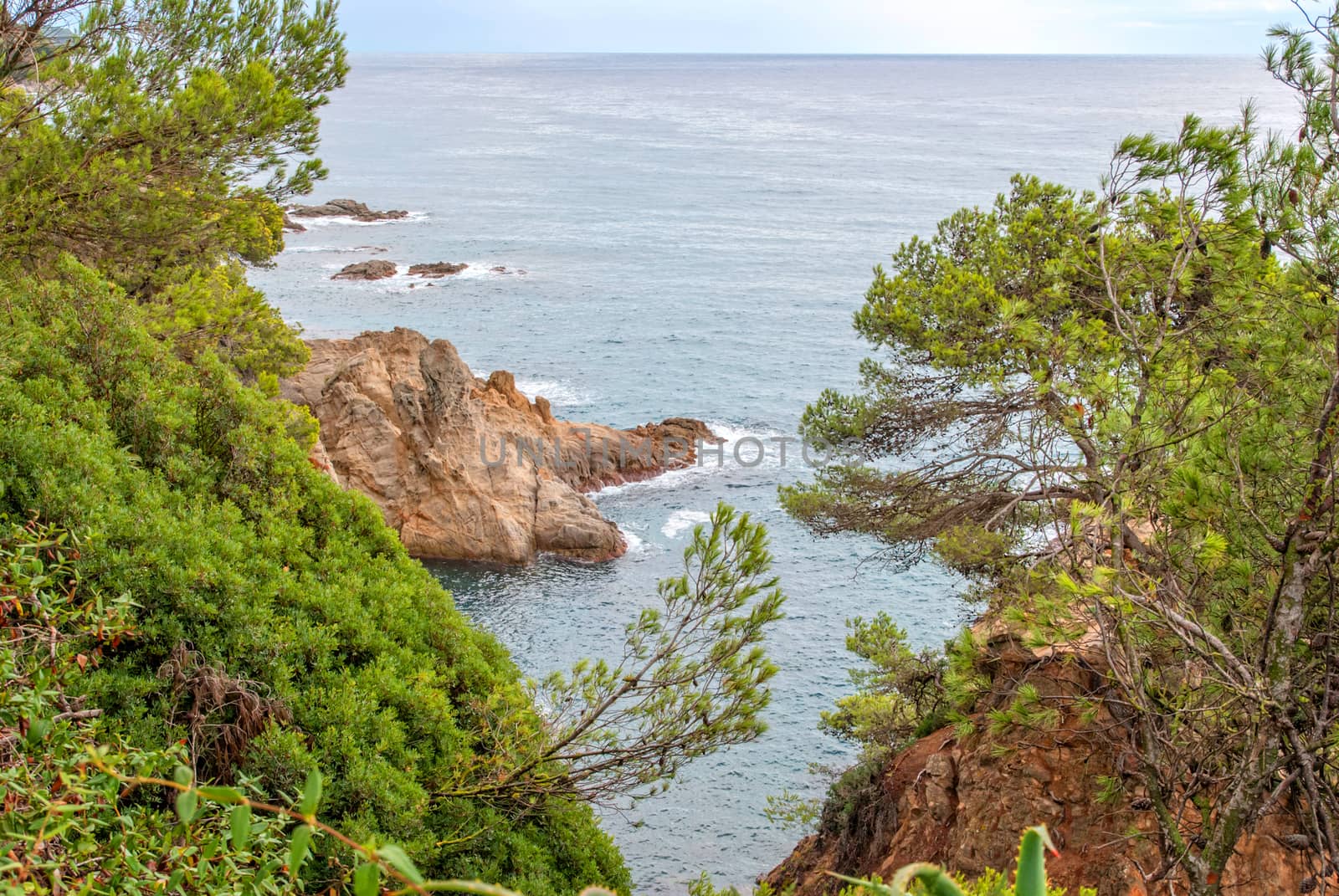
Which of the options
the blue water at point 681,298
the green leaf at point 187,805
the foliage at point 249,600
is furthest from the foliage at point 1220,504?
the blue water at point 681,298

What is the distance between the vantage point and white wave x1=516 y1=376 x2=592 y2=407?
4562 centimetres

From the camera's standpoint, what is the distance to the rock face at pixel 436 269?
6644 centimetres

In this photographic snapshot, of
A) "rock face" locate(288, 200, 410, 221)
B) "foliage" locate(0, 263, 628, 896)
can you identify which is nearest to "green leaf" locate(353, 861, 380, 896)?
"foliage" locate(0, 263, 628, 896)

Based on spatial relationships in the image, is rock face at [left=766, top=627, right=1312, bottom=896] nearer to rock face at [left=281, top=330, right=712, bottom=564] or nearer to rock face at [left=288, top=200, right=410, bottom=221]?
rock face at [left=281, top=330, right=712, bottom=564]

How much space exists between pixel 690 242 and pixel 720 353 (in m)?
27.3

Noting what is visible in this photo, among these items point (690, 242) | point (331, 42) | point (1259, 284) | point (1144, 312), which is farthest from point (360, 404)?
point (690, 242)

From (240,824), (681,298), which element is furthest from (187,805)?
(681,298)

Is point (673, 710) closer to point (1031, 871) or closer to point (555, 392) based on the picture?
point (1031, 871)

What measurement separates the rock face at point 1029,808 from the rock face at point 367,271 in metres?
57.7

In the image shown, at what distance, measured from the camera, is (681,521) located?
36.3 m

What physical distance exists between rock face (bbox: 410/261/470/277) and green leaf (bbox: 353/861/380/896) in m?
66.7

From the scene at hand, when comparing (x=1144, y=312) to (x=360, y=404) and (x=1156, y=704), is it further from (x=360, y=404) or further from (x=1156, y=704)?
(x=360, y=404)

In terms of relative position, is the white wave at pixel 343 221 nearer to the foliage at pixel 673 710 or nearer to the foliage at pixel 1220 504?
the foliage at pixel 1220 504

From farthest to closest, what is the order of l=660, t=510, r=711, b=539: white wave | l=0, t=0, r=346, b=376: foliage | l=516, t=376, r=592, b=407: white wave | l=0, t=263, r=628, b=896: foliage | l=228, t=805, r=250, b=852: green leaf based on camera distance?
l=516, t=376, r=592, b=407: white wave < l=660, t=510, r=711, b=539: white wave < l=0, t=0, r=346, b=376: foliage < l=0, t=263, r=628, b=896: foliage < l=228, t=805, r=250, b=852: green leaf
